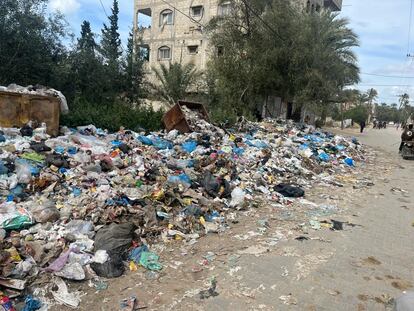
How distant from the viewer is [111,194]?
516 cm

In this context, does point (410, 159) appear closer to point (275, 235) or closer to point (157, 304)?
point (275, 235)

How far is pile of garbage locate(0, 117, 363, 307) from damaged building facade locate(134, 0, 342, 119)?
624 inches

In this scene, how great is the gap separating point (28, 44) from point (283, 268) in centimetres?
1063

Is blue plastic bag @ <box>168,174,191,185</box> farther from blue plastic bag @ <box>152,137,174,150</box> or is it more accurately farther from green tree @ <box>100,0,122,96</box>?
green tree @ <box>100,0,122,96</box>

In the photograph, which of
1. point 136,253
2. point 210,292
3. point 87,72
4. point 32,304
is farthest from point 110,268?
point 87,72

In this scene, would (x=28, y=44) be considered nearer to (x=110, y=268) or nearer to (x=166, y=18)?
(x=110, y=268)

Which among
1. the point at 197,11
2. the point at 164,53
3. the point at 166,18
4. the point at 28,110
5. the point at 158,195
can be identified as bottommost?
the point at 158,195

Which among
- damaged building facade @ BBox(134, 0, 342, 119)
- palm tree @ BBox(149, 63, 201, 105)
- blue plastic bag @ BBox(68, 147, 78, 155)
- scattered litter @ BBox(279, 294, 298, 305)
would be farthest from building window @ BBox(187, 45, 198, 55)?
scattered litter @ BBox(279, 294, 298, 305)

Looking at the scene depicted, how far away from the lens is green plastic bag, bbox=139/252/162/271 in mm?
3950

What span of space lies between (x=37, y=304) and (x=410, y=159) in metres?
15.2

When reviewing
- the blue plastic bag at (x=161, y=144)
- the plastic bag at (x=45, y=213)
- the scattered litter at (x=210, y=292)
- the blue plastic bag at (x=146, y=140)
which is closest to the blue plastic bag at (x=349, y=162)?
the blue plastic bag at (x=161, y=144)

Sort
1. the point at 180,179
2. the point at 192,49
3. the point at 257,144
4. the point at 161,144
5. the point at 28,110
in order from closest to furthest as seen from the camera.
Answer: the point at 180,179
the point at 28,110
the point at 161,144
the point at 257,144
the point at 192,49

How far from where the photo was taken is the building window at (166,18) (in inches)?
1102

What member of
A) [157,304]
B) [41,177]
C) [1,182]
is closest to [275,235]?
[157,304]
